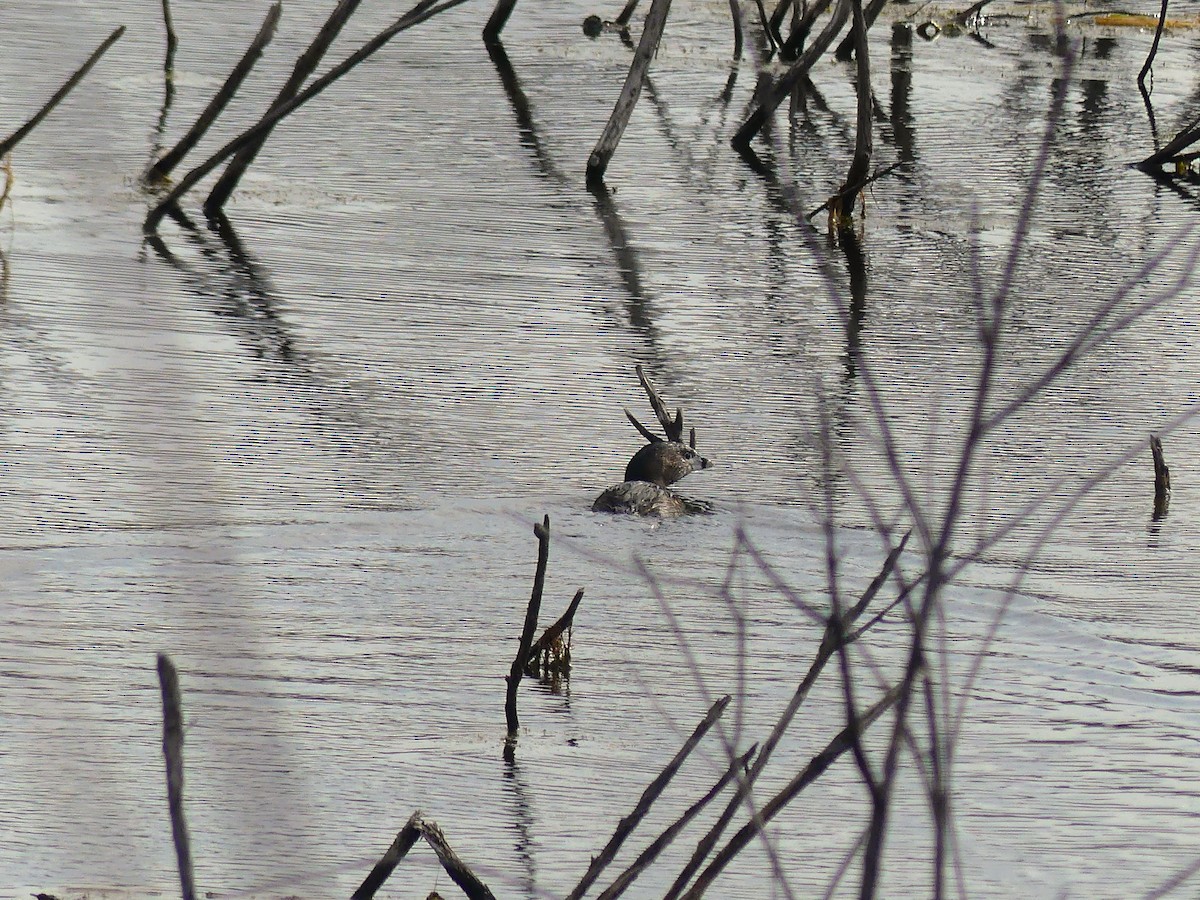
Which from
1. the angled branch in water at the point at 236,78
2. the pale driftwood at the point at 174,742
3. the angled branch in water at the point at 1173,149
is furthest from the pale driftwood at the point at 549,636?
the angled branch in water at the point at 1173,149

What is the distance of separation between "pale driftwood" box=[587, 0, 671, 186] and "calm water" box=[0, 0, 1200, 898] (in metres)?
0.32

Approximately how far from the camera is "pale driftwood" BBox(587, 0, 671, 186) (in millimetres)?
11211

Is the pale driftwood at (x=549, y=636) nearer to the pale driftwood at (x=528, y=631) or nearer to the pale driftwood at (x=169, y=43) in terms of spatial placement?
the pale driftwood at (x=528, y=631)

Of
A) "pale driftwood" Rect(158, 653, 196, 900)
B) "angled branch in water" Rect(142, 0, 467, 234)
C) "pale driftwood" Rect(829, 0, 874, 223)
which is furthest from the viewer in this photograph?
"pale driftwood" Rect(829, 0, 874, 223)

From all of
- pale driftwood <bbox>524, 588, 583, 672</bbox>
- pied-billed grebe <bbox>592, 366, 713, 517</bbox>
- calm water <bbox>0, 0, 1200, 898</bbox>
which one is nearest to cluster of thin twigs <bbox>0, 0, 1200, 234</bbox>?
calm water <bbox>0, 0, 1200, 898</bbox>

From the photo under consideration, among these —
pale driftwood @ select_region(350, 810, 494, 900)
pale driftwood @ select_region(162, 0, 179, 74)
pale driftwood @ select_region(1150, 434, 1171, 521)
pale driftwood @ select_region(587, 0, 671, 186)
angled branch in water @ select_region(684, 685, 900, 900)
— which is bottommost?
pale driftwood @ select_region(162, 0, 179, 74)

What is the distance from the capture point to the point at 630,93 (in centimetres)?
1139

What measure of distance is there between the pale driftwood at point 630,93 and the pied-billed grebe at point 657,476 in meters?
4.67

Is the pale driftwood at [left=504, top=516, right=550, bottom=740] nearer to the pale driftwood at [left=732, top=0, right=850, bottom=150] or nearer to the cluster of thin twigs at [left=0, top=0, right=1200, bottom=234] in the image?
the cluster of thin twigs at [left=0, top=0, right=1200, bottom=234]

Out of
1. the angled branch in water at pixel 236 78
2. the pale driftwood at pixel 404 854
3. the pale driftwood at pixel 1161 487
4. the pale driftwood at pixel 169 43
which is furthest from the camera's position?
the pale driftwood at pixel 169 43

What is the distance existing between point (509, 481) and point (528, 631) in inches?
94.7

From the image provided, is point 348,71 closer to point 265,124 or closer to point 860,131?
point 265,124

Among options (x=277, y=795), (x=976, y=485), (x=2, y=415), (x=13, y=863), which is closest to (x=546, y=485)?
(x=976, y=485)

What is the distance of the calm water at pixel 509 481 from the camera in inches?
168
